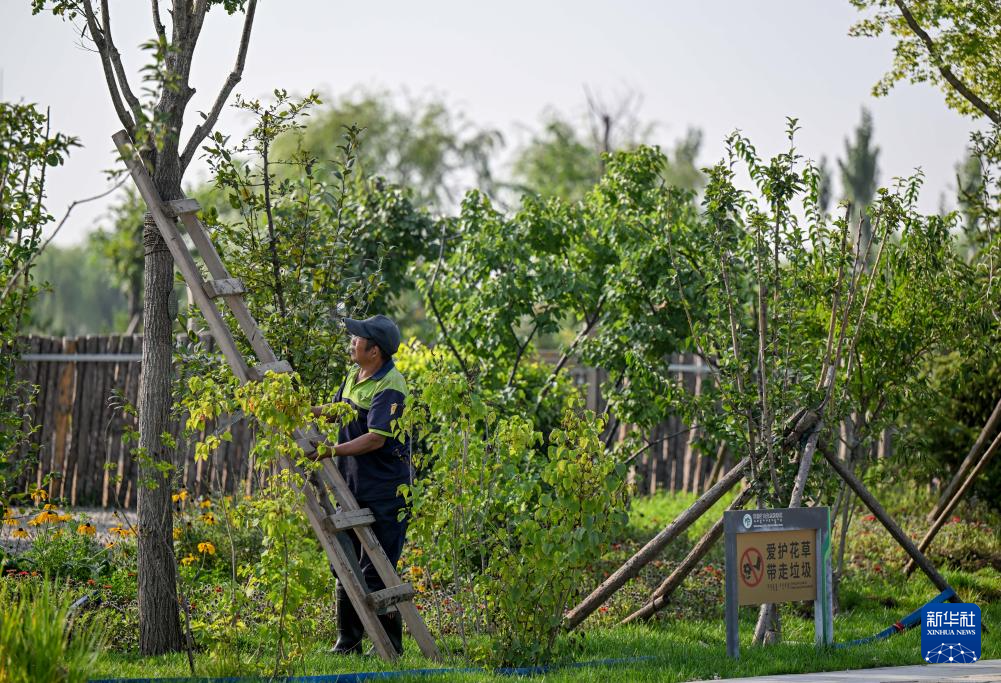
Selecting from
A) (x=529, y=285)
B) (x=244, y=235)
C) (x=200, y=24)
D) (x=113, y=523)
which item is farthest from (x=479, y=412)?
(x=113, y=523)

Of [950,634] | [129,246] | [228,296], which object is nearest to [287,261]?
[228,296]

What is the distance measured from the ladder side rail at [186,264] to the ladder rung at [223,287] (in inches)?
1.4

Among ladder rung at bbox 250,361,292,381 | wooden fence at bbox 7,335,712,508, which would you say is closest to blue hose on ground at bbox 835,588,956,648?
ladder rung at bbox 250,361,292,381

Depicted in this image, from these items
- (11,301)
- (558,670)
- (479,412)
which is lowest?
(558,670)

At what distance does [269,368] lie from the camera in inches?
237

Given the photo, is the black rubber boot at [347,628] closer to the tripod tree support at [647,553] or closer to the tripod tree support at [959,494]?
the tripod tree support at [647,553]

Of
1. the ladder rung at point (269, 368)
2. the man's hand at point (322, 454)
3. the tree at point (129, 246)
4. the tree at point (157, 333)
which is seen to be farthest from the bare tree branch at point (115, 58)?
the tree at point (129, 246)

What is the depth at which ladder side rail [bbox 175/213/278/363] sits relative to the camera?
6117 millimetres

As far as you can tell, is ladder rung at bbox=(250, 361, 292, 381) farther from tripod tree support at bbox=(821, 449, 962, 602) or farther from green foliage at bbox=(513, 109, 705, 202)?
green foliage at bbox=(513, 109, 705, 202)

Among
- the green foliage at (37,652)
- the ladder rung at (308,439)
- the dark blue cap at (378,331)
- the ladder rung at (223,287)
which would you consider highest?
the ladder rung at (223,287)

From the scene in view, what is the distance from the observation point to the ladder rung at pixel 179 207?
19.9 ft

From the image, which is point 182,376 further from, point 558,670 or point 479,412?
point 558,670

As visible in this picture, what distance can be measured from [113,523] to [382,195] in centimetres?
456

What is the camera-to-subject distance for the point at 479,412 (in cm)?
586
